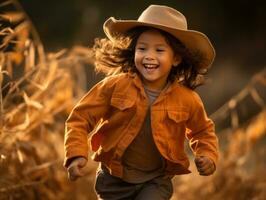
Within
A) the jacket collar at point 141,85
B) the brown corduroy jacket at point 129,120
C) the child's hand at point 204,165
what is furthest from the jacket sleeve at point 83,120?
the child's hand at point 204,165

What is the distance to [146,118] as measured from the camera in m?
4.86

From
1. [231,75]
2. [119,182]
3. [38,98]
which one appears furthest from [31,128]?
[231,75]

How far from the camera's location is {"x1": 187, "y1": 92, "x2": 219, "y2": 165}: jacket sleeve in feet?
16.3

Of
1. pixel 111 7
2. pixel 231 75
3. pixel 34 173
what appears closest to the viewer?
pixel 34 173

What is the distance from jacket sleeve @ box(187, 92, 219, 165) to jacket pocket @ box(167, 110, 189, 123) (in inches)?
1.9

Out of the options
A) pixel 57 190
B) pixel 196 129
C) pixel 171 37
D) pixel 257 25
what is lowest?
pixel 257 25

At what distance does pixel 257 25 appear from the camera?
1419 cm

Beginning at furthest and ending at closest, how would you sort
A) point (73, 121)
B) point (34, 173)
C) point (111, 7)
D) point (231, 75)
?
point (111, 7)
point (231, 75)
point (34, 173)
point (73, 121)

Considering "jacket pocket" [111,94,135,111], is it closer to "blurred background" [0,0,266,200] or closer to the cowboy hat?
the cowboy hat

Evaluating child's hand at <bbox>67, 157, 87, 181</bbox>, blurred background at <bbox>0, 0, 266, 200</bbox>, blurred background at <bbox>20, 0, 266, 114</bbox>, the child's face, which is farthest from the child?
blurred background at <bbox>20, 0, 266, 114</bbox>

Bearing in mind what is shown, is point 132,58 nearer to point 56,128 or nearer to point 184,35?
point 184,35

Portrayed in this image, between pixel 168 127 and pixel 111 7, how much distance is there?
9.04 meters

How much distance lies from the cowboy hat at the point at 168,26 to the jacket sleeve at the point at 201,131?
26 cm

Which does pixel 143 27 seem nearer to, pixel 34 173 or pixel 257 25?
pixel 34 173
